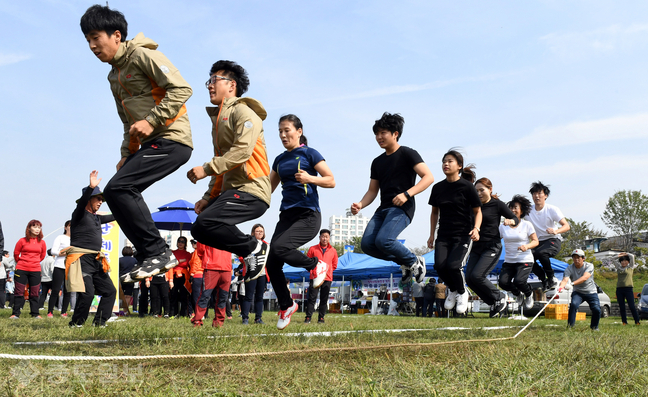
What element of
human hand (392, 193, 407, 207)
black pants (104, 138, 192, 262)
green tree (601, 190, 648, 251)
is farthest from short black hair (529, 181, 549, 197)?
green tree (601, 190, 648, 251)

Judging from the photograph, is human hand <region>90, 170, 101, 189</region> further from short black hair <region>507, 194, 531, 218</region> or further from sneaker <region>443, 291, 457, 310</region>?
short black hair <region>507, 194, 531, 218</region>

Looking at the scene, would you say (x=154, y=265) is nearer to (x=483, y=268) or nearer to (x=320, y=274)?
(x=320, y=274)

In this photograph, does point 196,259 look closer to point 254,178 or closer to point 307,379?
point 254,178

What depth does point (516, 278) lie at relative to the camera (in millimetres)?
8352

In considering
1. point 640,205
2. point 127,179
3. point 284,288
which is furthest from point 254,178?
point 640,205

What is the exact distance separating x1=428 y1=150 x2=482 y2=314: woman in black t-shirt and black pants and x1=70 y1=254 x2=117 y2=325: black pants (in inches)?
184

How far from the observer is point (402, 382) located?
10.0 feet

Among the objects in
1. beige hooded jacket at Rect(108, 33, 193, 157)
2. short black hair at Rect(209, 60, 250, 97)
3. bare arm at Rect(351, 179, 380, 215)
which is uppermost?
short black hair at Rect(209, 60, 250, 97)

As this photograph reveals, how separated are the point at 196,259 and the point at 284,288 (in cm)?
443

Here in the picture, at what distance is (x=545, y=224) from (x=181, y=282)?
876 centimetres

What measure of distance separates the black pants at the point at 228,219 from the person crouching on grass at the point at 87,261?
3.01 m

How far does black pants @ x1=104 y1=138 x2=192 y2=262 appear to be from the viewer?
13.9 feet

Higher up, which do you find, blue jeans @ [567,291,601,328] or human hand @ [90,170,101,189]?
human hand @ [90,170,101,189]

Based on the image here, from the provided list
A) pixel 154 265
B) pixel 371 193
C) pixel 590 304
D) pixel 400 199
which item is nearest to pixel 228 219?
pixel 154 265
